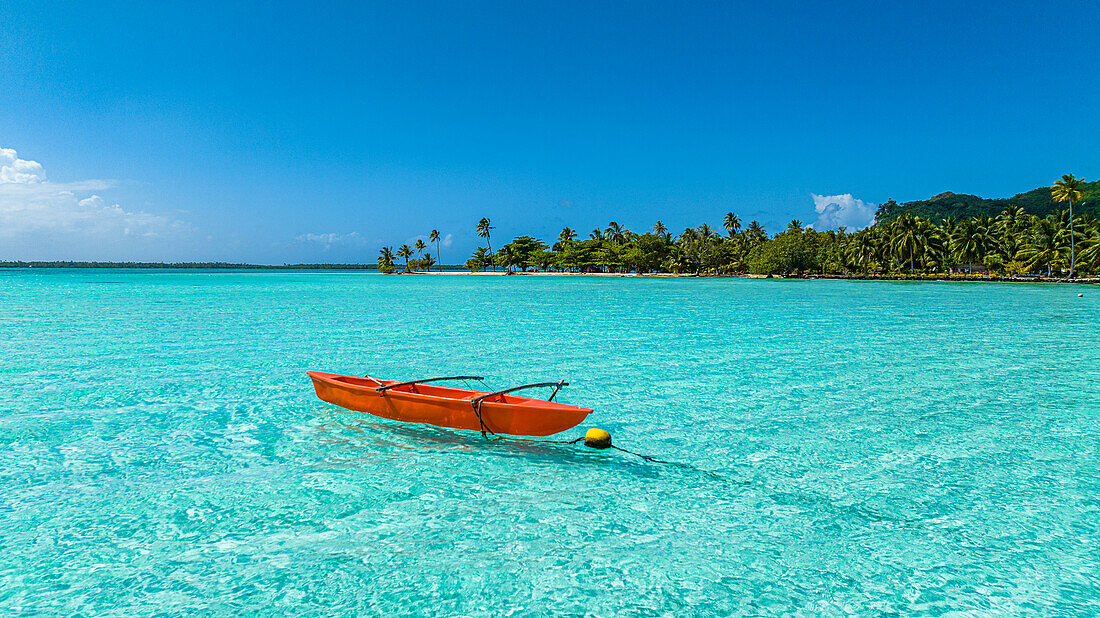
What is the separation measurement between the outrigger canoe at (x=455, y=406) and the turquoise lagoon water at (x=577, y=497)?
1.76ft

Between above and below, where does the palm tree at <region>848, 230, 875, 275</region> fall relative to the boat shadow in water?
above

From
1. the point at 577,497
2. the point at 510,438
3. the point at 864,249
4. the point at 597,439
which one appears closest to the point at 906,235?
the point at 864,249

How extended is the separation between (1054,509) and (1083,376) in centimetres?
1350

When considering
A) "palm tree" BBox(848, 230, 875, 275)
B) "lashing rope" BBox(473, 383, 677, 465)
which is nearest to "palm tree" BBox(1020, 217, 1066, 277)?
"palm tree" BBox(848, 230, 875, 275)

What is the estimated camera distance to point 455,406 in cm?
1067

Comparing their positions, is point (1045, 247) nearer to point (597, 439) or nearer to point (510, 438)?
point (597, 439)

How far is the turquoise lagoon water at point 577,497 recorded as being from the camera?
6336 mm

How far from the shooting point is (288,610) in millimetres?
6023

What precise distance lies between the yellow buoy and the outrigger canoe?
36.7 inches

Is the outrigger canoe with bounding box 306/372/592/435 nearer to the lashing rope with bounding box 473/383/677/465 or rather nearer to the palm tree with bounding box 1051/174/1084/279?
the lashing rope with bounding box 473/383/677/465

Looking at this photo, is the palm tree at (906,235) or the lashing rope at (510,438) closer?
the lashing rope at (510,438)

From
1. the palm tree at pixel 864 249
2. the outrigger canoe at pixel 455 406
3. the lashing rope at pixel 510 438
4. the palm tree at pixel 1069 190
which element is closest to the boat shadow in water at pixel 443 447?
the lashing rope at pixel 510 438

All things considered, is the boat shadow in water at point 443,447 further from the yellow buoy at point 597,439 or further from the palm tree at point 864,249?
the palm tree at point 864,249

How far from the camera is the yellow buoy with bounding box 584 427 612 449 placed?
1076 cm
